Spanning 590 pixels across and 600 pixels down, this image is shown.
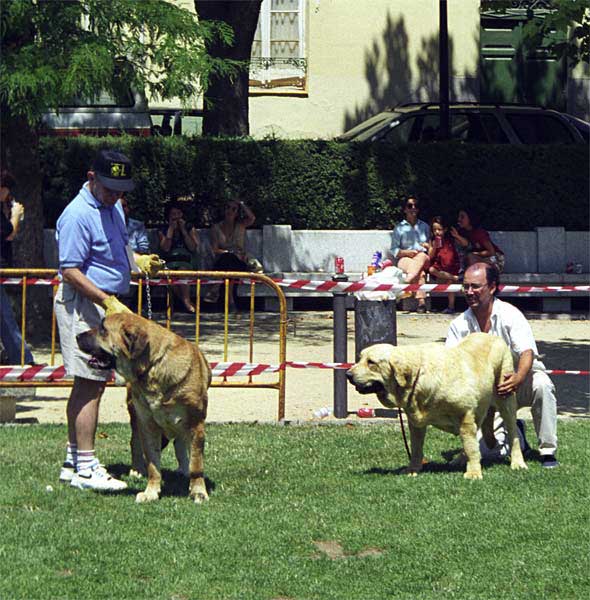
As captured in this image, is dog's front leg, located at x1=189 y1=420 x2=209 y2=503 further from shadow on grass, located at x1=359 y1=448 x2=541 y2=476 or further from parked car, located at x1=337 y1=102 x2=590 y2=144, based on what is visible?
parked car, located at x1=337 y1=102 x2=590 y2=144

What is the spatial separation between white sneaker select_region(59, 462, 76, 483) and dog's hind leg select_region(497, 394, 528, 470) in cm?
262

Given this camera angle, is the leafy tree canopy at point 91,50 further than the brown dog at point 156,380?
Yes

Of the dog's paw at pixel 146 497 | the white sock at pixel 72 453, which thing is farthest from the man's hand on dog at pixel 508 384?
the white sock at pixel 72 453

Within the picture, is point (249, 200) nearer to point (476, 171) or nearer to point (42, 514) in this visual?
point (476, 171)

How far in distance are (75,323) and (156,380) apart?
0.71 metres

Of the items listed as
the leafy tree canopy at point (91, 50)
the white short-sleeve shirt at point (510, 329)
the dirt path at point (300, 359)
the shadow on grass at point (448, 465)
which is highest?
the leafy tree canopy at point (91, 50)

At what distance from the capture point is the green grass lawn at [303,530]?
6438 mm

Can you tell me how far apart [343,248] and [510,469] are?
401 inches

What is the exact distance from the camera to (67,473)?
841 cm

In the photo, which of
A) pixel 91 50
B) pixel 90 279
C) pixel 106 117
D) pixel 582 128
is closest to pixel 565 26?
pixel 91 50

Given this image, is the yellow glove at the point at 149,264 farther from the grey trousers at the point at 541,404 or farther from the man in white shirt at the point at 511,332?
the grey trousers at the point at 541,404

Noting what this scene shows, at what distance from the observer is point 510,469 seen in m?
8.71

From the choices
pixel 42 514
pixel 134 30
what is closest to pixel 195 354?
pixel 42 514

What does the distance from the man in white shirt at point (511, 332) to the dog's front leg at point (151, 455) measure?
78.7 inches
